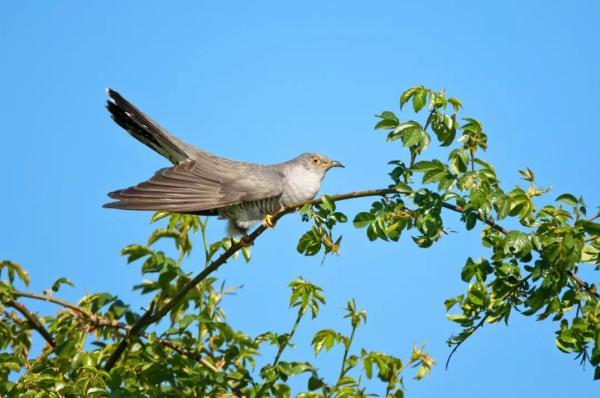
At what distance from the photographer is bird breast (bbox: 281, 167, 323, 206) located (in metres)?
5.44

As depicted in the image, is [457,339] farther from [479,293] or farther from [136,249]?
[136,249]

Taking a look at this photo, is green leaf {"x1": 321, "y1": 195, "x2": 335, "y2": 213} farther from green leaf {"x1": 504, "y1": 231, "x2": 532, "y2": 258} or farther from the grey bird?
the grey bird

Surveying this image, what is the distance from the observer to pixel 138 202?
13.5 ft

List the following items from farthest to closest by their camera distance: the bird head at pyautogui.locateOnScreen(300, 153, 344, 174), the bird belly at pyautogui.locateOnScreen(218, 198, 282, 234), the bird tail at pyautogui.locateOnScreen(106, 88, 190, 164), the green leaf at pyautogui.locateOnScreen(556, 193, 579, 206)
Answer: the bird head at pyautogui.locateOnScreen(300, 153, 344, 174) → the bird tail at pyautogui.locateOnScreen(106, 88, 190, 164) → the bird belly at pyautogui.locateOnScreen(218, 198, 282, 234) → the green leaf at pyautogui.locateOnScreen(556, 193, 579, 206)

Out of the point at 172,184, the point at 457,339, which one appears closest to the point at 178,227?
the point at 172,184

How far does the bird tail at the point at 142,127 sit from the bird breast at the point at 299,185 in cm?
77

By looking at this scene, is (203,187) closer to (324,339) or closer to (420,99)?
(324,339)

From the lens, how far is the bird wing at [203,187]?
4.26 meters

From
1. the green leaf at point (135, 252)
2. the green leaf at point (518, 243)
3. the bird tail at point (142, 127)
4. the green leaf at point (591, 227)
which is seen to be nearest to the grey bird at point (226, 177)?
the bird tail at point (142, 127)

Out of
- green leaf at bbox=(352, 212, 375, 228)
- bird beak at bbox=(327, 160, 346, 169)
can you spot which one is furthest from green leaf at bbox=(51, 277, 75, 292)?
Answer: bird beak at bbox=(327, 160, 346, 169)

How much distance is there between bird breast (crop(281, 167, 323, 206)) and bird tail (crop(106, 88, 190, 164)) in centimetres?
77

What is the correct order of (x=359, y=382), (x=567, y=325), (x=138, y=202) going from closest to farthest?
1. (x=567, y=325)
2. (x=359, y=382)
3. (x=138, y=202)

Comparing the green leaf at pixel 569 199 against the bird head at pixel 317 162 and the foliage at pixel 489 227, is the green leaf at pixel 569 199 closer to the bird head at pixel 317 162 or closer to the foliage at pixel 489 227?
the foliage at pixel 489 227

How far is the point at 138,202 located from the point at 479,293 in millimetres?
2030
